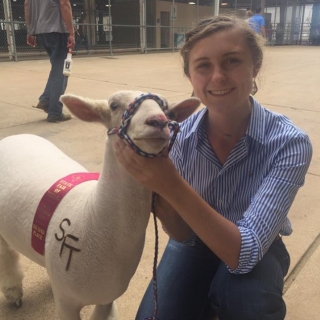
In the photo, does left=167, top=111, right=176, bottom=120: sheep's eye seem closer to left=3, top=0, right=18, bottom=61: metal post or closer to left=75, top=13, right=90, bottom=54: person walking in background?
left=3, top=0, right=18, bottom=61: metal post

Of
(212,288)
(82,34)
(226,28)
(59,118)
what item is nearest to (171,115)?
(226,28)

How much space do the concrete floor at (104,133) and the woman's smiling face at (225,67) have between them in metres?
0.38

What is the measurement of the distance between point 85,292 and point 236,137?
0.82 meters

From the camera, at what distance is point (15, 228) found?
1630mm

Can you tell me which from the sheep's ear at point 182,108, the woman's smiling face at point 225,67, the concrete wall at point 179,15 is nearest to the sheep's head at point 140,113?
the sheep's ear at point 182,108

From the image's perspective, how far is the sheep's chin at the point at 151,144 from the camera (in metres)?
1.08

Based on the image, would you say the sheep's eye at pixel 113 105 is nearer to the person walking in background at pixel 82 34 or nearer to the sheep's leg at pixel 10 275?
the sheep's leg at pixel 10 275

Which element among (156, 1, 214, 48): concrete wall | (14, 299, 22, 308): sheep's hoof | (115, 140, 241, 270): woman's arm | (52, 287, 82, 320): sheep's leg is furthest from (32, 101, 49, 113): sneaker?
→ (156, 1, 214, 48): concrete wall

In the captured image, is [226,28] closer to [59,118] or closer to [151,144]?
[151,144]

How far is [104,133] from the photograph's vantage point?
4.16 meters

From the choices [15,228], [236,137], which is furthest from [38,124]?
[236,137]

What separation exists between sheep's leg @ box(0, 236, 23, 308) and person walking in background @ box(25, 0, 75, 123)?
10.0ft

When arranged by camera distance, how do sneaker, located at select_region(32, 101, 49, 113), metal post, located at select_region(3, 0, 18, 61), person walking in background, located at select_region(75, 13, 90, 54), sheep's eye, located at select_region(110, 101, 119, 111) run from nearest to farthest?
sheep's eye, located at select_region(110, 101, 119, 111)
sneaker, located at select_region(32, 101, 49, 113)
metal post, located at select_region(3, 0, 18, 61)
person walking in background, located at select_region(75, 13, 90, 54)

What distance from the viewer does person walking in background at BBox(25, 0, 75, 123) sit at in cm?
463
